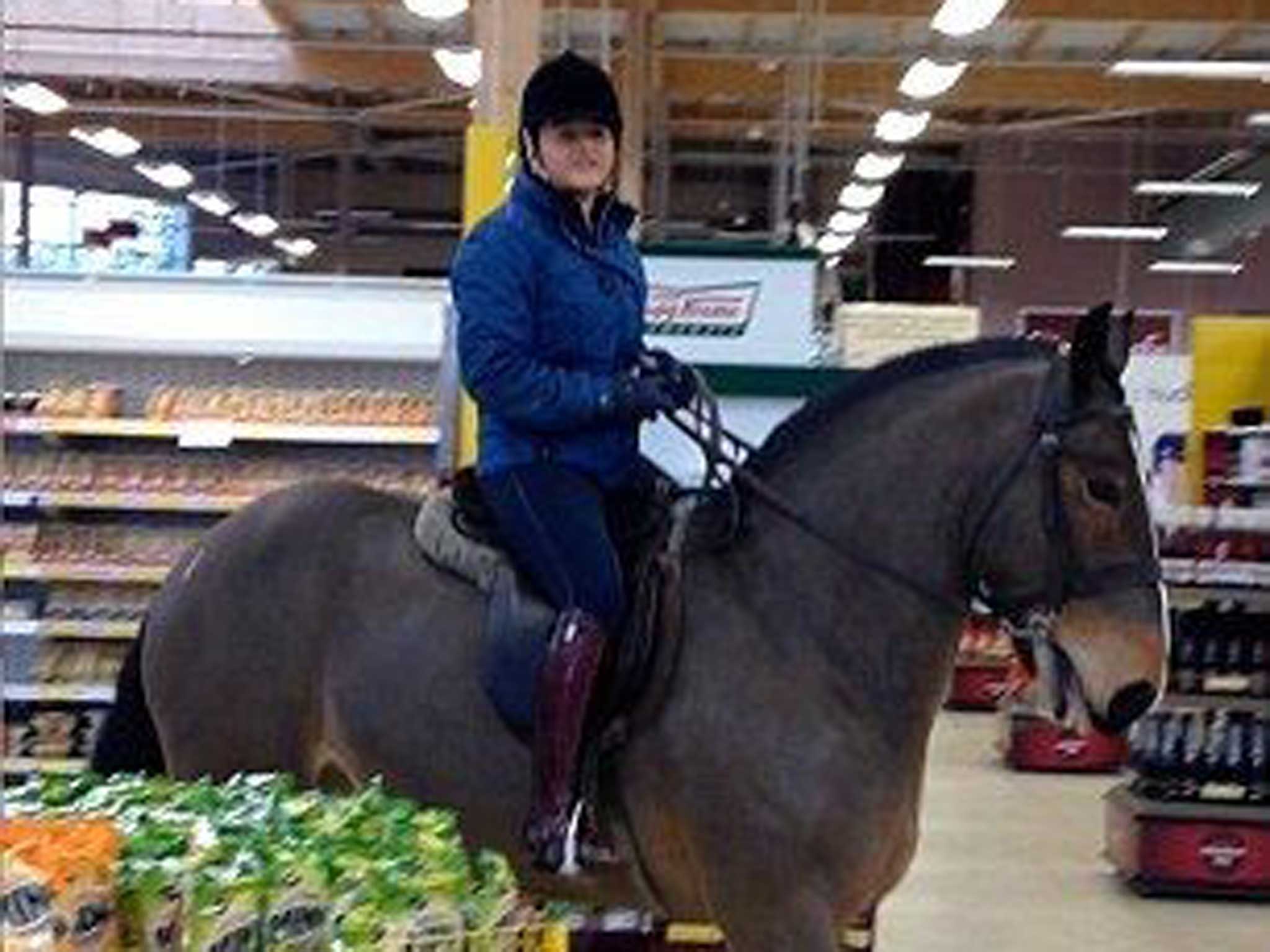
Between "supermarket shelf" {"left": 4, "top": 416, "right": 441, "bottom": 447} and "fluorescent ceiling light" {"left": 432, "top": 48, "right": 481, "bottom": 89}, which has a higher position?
"fluorescent ceiling light" {"left": 432, "top": 48, "right": 481, "bottom": 89}

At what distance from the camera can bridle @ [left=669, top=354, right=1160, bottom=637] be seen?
4727mm

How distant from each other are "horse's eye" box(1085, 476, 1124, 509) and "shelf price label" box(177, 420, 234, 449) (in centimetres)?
407

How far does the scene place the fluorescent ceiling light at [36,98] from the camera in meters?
19.0

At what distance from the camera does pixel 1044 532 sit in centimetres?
475

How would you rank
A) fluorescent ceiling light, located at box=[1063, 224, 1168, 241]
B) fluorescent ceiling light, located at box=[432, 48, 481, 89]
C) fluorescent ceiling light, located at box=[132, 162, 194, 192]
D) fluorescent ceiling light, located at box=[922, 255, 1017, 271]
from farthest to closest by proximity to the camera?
fluorescent ceiling light, located at box=[922, 255, 1017, 271] → fluorescent ceiling light, located at box=[132, 162, 194, 192] → fluorescent ceiling light, located at box=[1063, 224, 1168, 241] → fluorescent ceiling light, located at box=[432, 48, 481, 89]

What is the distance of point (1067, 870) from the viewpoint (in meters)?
11.1

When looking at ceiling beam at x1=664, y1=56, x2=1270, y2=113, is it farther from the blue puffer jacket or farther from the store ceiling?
the blue puffer jacket

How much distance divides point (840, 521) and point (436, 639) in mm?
895

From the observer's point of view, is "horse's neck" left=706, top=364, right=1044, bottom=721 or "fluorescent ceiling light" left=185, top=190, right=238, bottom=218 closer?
"horse's neck" left=706, top=364, right=1044, bottom=721

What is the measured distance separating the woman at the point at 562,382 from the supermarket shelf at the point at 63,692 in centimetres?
372

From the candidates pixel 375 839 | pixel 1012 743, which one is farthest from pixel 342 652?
pixel 1012 743

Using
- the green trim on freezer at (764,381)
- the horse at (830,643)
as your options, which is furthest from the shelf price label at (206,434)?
the horse at (830,643)

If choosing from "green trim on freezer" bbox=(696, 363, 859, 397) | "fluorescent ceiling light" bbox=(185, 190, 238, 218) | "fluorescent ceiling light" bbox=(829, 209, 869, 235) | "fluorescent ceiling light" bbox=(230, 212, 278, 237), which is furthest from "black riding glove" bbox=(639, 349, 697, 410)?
Result: "fluorescent ceiling light" bbox=(230, 212, 278, 237)

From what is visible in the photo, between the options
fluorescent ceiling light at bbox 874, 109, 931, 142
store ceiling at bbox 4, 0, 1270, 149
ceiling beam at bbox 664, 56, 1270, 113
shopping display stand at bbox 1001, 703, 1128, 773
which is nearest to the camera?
shopping display stand at bbox 1001, 703, 1128, 773
